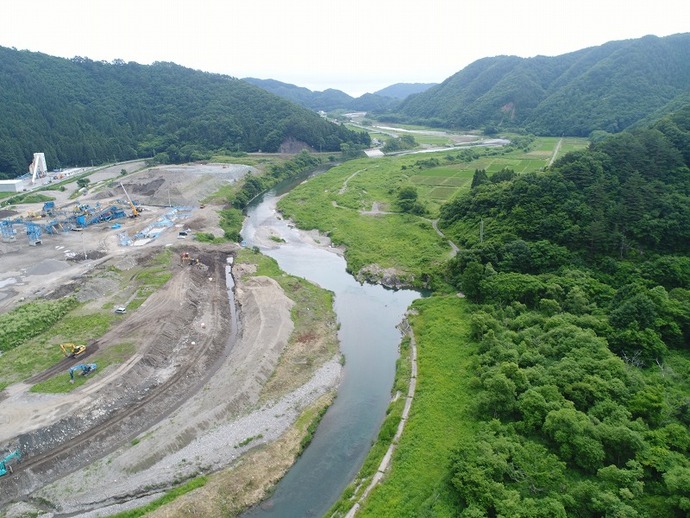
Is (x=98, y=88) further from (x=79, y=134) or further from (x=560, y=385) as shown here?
(x=560, y=385)

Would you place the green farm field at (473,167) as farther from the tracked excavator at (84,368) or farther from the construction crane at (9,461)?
the construction crane at (9,461)

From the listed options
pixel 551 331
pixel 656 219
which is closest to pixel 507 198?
pixel 656 219

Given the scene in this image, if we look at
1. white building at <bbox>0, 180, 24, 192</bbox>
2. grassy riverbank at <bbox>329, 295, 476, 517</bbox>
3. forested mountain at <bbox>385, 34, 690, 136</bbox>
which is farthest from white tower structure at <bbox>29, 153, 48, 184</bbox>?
forested mountain at <bbox>385, 34, 690, 136</bbox>

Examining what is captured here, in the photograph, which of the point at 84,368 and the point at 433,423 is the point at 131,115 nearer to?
the point at 84,368

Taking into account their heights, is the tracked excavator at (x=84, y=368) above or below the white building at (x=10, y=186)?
below

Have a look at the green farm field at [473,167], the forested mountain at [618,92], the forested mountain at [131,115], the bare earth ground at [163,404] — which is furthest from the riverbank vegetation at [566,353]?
the forested mountain at [131,115]

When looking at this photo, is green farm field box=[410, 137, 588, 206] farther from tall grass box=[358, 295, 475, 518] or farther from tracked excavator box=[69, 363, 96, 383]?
tracked excavator box=[69, 363, 96, 383]
